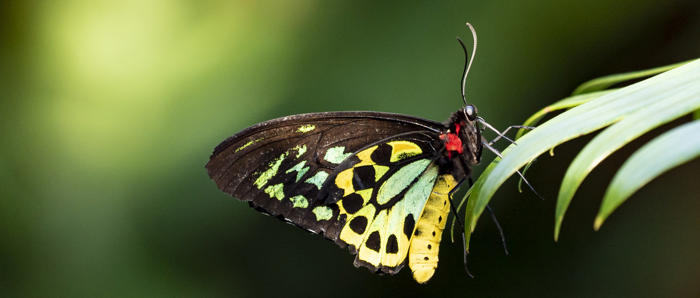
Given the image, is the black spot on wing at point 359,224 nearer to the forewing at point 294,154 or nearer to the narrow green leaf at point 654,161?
the forewing at point 294,154

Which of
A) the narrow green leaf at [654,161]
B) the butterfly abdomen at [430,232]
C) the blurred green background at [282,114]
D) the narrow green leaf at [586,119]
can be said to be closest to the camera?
the narrow green leaf at [654,161]

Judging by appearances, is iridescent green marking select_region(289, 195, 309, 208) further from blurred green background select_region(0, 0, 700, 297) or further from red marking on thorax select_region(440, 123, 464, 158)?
blurred green background select_region(0, 0, 700, 297)

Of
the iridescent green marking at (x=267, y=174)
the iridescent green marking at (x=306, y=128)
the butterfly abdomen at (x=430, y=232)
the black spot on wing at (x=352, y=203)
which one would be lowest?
the butterfly abdomen at (x=430, y=232)

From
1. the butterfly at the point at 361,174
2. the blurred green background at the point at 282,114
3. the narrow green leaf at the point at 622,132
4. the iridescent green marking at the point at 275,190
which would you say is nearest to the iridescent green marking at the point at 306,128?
the butterfly at the point at 361,174

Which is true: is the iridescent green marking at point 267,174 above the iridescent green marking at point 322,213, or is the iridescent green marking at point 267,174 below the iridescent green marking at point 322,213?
above

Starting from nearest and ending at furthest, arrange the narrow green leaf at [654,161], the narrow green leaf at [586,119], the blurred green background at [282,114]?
the narrow green leaf at [654,161]
the narrow green leaf at [586,119]
the blurred green background at [282,114]

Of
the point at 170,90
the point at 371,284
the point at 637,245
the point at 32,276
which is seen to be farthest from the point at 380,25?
the point at 32,276

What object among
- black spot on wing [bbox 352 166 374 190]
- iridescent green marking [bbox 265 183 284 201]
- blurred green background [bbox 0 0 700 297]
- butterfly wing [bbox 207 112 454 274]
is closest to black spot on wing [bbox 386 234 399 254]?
butterfly wing [bbox 207 112 454 274]

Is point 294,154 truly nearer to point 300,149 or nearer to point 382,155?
point 300,149

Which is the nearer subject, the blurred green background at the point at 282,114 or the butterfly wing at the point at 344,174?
the butterfly wing at the point at 344,174
